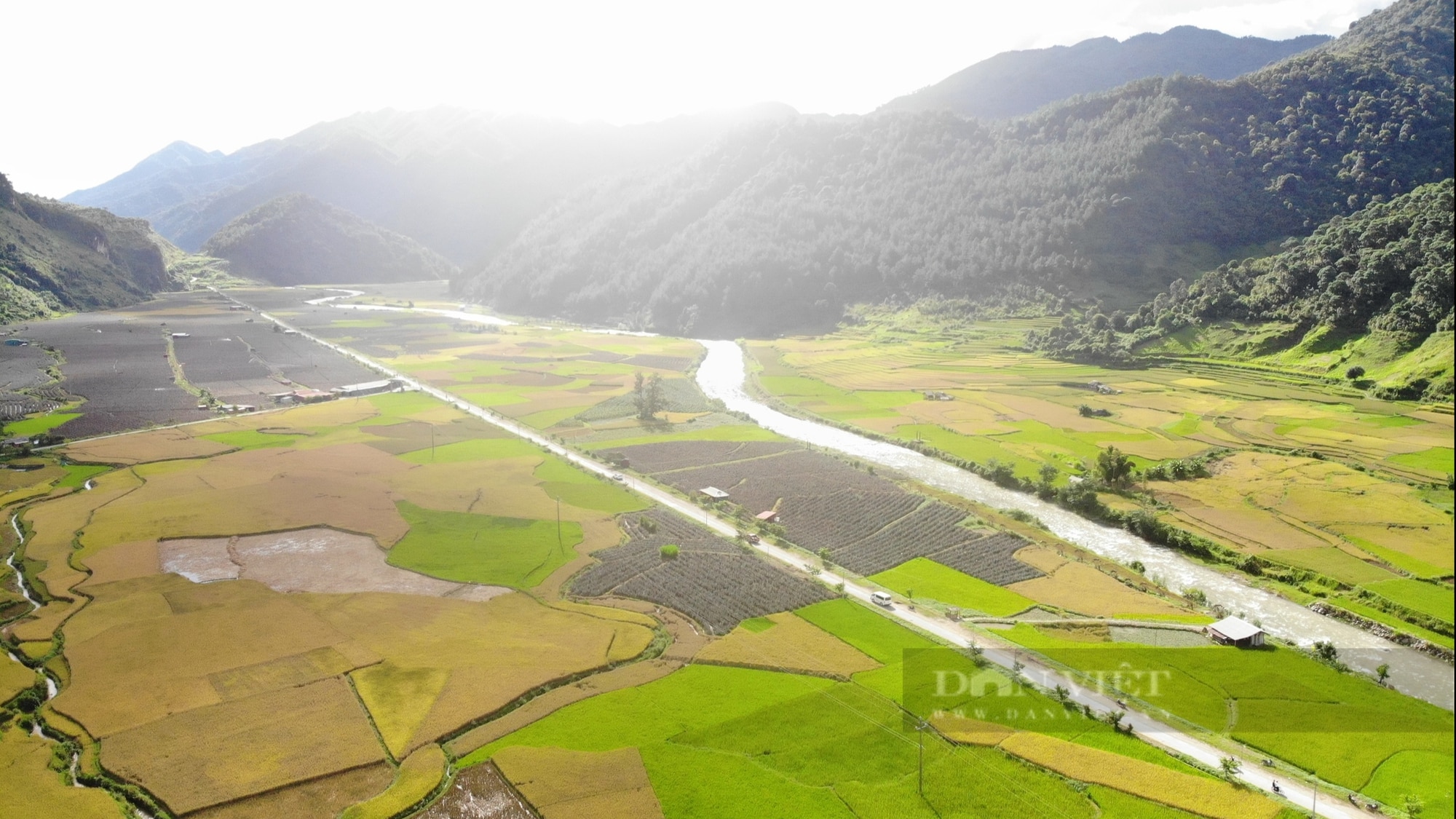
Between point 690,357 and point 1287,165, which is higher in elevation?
point 1287,165

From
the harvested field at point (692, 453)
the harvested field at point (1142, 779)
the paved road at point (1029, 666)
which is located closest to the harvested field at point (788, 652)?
the paved road at point (1029, 666)

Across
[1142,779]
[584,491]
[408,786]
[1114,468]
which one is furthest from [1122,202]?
[408,786]

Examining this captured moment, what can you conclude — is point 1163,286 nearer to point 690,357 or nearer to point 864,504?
point 690,357

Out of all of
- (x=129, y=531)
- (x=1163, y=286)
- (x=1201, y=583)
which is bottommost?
(x=1201, y=583)

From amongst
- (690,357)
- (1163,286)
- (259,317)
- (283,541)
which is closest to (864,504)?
(283,541)

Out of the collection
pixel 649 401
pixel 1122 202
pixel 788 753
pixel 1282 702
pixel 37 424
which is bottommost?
pixel 1282 702

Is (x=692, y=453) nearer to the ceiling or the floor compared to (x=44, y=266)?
nearer to the floor

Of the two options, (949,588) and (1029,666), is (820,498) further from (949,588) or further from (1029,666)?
(1029,666)

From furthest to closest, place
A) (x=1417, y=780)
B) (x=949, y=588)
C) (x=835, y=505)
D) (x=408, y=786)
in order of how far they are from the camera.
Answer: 1. (x=835, y=505)
2. (x=949, y=588)
3. (x=408, y=786)
4. (x=1417, y=780)
